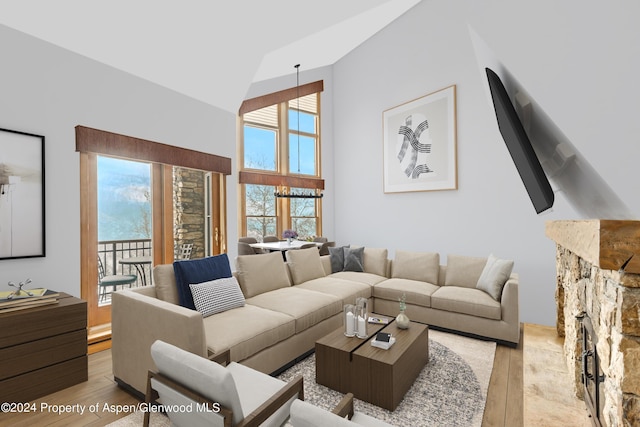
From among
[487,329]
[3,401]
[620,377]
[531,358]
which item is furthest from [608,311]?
[3,401]

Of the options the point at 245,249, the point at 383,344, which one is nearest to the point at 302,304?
the point at 383,344

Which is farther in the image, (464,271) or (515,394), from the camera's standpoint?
(464,271)

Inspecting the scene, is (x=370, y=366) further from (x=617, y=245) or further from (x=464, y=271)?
(x=464, y=271)

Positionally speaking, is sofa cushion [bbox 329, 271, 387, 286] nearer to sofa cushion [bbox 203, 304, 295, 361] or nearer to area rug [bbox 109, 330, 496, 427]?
area rug [bbox 109, 330, 496, 427]

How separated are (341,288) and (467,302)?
138cm

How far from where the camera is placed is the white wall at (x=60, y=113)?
8.91 feet

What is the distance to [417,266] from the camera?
4160mm

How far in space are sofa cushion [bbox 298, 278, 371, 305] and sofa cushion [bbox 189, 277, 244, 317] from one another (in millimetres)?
1032

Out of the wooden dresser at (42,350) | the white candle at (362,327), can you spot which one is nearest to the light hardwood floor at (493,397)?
the wooden dresser at (42,350)

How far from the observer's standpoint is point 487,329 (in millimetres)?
3207

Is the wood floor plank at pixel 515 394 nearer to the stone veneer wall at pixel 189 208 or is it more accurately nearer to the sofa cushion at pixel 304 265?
the sofa cushion at pixel 304 265

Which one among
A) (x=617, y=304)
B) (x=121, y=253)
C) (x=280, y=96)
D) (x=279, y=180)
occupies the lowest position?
(x=121, y=253)

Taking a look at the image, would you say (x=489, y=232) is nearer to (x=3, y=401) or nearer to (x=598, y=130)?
(x=598, y=130)

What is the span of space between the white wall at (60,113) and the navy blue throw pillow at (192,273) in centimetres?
128
